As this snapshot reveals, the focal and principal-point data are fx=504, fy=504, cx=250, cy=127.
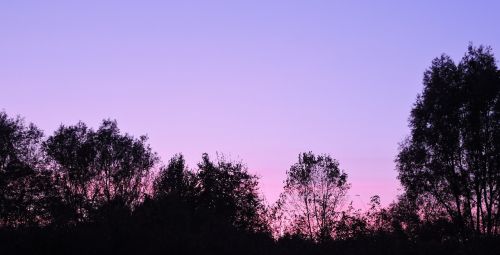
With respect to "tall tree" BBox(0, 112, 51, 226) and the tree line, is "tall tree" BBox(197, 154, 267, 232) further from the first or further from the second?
"tall tree" BBox(0, 112, 51, 226)

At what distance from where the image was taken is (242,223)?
60.9 metres

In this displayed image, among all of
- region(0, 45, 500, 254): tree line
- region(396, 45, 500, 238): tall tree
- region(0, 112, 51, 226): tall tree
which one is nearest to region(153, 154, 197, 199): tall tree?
region(0, 45, 500, 254): tree line

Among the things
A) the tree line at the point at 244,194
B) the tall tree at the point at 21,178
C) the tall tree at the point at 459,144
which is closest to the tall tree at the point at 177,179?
the tree line at the point at 244,194

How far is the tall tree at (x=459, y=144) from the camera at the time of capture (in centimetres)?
3642

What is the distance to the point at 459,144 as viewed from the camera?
37.4 metres

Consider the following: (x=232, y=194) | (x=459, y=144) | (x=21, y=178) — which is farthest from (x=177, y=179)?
(x=459, y=144)

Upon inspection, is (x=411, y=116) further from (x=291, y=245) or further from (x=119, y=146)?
(x=119, y=146)

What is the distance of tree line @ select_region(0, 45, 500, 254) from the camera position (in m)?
28.4

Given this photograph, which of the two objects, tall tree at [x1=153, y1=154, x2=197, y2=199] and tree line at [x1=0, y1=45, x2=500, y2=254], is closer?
tree line at [x1=0, y1=45, x2=500, y2=254]

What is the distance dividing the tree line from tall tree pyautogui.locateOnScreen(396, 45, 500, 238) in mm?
76

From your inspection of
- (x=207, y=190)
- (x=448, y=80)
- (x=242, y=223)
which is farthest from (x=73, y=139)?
(x=448, y=80)

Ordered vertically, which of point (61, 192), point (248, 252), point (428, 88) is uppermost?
point (428, 88)

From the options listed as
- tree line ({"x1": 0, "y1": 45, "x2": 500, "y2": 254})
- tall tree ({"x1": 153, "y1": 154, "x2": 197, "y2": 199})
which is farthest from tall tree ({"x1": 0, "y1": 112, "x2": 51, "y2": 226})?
tall tree ({"x1": 153, "y1": 154, "x2": 197, "y2": 199})

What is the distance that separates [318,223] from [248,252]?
2832 cm
